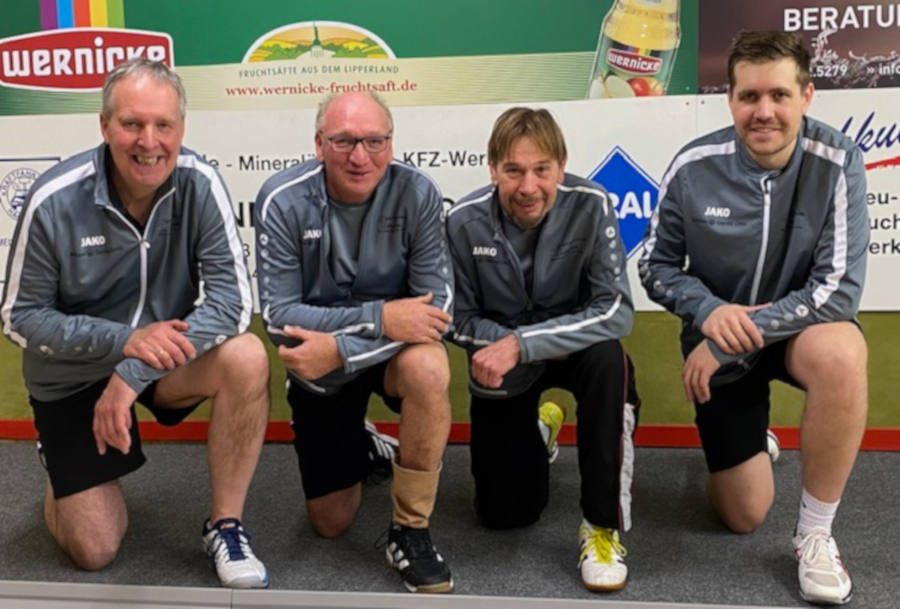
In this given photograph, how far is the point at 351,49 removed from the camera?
9.62 feet

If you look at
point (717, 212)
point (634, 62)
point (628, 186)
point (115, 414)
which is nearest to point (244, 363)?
point (115, 414)

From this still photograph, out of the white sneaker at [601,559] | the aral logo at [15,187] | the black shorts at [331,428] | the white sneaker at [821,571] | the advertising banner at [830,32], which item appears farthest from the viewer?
the aral logo at [15,187]

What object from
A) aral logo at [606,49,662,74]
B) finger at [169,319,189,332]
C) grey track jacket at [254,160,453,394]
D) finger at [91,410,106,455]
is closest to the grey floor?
finger at [91,410,106,455]

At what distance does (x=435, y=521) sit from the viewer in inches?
96.4

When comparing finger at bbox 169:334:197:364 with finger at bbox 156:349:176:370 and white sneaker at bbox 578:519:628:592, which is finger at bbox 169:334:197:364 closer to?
finger at bbox 156:349:176:370

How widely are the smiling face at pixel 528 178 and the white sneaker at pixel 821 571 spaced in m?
0.93

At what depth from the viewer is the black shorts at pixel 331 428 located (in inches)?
88.3

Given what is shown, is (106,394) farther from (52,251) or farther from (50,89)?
(50,89)

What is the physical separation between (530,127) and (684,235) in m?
0.48

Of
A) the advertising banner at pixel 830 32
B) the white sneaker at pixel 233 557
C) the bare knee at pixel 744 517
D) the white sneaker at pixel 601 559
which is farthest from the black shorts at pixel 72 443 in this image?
the advertising banner at pixel 830 32

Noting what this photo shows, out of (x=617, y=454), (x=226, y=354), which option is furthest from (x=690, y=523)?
(x=226, y=354)

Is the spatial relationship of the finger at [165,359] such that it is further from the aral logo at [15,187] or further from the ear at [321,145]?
the aral logo at [15,187]

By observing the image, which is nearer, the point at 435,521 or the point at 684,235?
the point at 684,235

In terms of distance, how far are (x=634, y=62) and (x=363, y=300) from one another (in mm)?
1216
